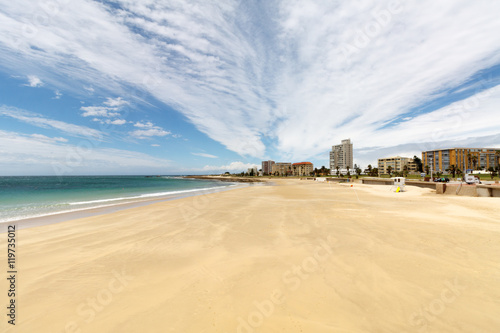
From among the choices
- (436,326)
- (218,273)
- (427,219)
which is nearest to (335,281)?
(436,326)

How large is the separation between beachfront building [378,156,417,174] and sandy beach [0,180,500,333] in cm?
16778

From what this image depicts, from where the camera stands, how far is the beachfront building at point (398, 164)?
5650 inches

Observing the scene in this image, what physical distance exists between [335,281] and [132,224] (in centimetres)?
1110

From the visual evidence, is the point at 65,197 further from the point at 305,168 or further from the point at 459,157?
the point at 305,168

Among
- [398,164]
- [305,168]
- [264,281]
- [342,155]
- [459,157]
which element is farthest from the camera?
[305,168]

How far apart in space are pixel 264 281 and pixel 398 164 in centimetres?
17919

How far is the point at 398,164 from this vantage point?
472 feet

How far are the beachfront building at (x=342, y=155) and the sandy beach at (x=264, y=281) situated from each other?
598 feet

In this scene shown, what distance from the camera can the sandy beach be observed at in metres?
3.55

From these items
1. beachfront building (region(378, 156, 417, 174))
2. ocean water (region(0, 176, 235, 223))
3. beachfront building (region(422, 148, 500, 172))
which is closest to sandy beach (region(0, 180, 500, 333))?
ocean water (region(0, 176, 235, 223))

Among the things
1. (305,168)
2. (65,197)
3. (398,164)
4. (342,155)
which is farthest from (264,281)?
(342,155)

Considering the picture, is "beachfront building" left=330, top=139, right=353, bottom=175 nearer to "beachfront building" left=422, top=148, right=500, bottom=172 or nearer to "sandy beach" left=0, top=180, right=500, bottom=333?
"beachfront building" left=422, top=148, right=500, bottom=172

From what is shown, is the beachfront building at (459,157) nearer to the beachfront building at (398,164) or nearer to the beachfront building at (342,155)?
the beachfront building at (398,164)

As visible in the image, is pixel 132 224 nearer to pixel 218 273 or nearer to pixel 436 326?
pixel 218 273
